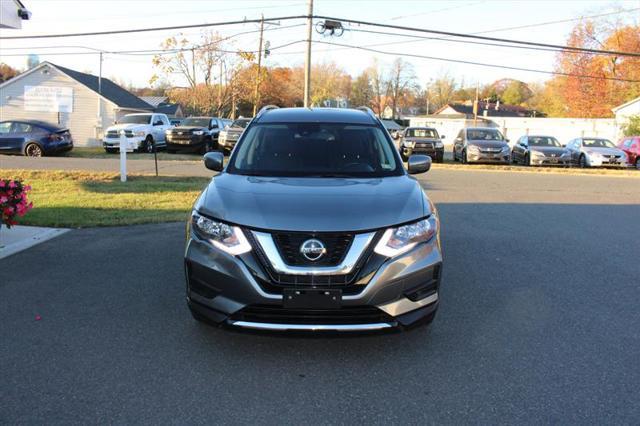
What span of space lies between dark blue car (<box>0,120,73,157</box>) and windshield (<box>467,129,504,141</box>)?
18085mm

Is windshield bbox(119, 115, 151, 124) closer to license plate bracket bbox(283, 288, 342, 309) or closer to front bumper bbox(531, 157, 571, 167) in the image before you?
front bumper bbox(531, 157, 571, 167)

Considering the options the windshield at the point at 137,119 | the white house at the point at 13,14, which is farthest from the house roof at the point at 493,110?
the white house at the point at 13,14

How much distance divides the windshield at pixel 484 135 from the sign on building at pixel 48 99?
2917 centimetres

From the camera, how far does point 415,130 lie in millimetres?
27406

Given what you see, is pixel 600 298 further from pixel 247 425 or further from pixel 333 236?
pixel 247 425

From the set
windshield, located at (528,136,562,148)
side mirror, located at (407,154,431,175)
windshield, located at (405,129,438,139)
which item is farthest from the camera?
windshield, located at (405,129,438,139)

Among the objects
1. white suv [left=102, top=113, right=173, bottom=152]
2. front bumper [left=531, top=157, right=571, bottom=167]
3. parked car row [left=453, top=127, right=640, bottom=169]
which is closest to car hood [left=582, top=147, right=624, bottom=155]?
parked car row [left=453, top=127, right=640, bottom=169]

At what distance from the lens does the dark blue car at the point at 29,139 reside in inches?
877

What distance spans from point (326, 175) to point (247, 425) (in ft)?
7.42

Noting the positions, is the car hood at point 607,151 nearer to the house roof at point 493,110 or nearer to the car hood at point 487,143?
the car hood at point 487,143

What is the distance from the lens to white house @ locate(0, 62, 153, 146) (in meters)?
39.4

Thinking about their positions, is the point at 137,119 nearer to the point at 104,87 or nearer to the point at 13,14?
the point at 13,14

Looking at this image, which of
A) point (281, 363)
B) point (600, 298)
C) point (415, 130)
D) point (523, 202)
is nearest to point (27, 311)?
point (281, 363)

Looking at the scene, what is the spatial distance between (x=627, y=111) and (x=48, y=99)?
42.9 meters
